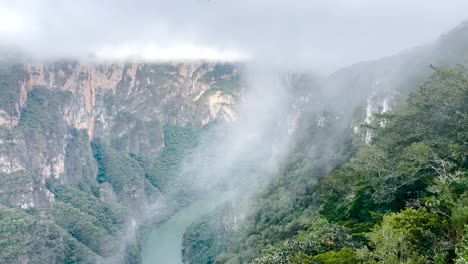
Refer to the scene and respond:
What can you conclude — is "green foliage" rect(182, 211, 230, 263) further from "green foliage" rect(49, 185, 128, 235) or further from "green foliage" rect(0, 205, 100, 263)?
"green foliage" rect(49, 185, 128, 235)

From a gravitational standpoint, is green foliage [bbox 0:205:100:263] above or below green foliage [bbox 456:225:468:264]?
below

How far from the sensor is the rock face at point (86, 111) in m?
99.1

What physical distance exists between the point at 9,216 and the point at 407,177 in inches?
2742

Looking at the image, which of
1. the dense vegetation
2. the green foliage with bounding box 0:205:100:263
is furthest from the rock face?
the dense vegetation

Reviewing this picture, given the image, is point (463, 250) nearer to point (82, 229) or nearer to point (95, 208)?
point (82, 229)

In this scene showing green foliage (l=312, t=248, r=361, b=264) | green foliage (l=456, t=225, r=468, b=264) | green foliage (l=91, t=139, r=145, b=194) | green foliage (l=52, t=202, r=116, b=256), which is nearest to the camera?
green foliage (l=456, t=225, r=468, b=264)

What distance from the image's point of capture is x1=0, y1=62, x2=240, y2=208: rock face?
325 ft

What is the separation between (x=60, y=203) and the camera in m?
97.5

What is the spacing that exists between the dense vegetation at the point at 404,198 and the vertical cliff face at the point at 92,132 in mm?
53046

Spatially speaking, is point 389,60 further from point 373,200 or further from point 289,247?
point 289,247

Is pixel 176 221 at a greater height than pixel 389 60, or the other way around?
pixel 389 60

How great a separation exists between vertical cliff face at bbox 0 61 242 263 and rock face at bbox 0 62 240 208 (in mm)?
273

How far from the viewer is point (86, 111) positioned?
138 m

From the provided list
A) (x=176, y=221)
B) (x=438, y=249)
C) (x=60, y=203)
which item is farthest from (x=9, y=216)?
(x=438, y=249)
